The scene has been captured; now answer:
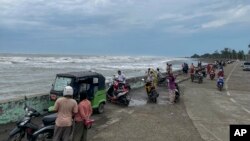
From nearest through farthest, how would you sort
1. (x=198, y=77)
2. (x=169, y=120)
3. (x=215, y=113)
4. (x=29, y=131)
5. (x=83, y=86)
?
(x=29, y=131), (x=169, y=120), (x=83, y=86), (x=215, y=113), (x=198, y=77)

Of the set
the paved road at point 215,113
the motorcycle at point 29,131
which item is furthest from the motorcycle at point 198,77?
the motorcycle at point 29,131

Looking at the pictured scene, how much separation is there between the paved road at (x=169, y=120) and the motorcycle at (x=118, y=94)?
337 mm

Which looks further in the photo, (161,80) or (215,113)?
(161,80)

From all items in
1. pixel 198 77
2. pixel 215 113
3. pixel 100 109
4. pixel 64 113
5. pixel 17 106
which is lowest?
pixel 215 113

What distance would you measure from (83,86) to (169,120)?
338cm

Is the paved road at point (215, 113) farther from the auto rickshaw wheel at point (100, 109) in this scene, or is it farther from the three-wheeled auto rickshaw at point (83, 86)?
the three-wheeled auto rickshaw at point (83, 86)

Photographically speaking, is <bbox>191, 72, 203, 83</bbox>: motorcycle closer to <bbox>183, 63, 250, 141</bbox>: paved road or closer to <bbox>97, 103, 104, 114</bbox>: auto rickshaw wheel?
<bbox>183, 63, 250, 141</bbox>: paved road

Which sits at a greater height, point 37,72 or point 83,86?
point 83,86

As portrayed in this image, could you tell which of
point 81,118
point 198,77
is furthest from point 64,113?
point 198,77

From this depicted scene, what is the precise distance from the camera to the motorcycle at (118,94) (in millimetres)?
16125

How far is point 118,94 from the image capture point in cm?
1625

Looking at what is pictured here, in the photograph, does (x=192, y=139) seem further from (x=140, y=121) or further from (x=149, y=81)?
(x=149, y=81)

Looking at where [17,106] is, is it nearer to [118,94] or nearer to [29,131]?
[29,131]

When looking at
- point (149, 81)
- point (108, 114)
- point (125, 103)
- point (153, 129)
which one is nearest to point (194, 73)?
point (149, 81)
